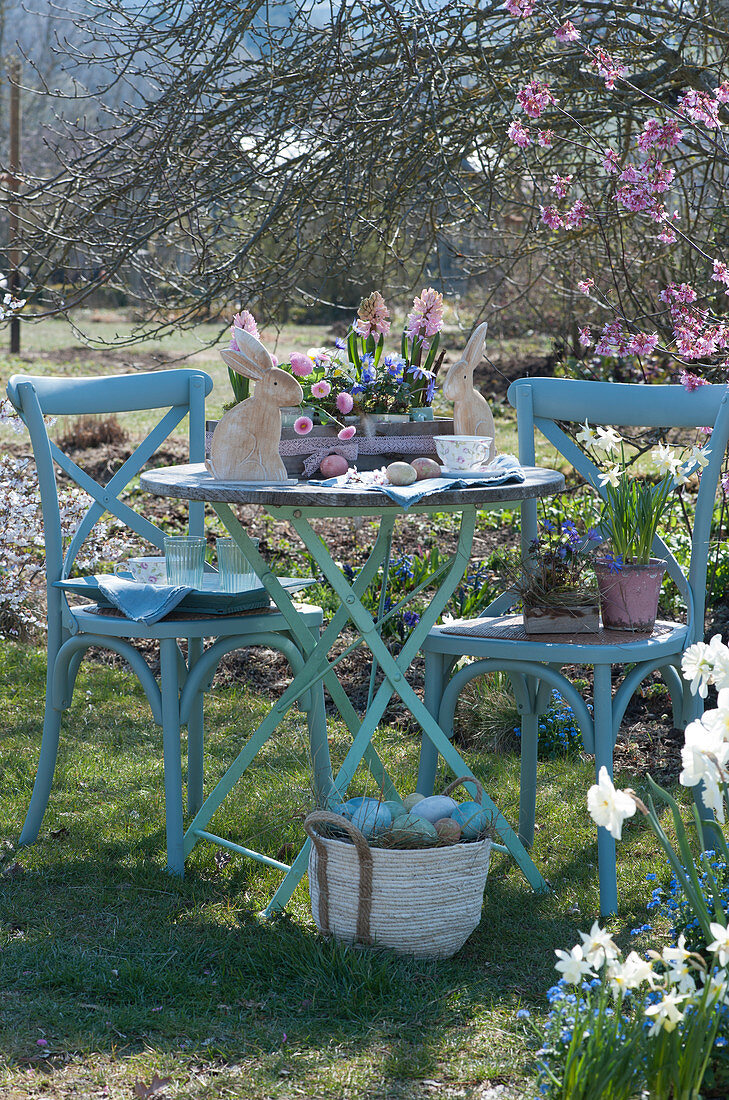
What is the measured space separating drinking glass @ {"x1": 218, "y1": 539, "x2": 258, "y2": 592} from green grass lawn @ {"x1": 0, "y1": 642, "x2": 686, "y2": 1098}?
2.27 ft

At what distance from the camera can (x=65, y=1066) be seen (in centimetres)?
203

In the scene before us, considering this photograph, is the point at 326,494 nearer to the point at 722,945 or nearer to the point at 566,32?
the point at 722,945

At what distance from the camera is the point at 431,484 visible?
245 cm

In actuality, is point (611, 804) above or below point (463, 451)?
below

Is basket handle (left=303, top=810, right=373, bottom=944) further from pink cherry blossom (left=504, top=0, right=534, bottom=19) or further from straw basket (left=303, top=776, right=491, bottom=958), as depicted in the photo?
pink cherry blossom (left=504, top=0, right=534, bottom=19)

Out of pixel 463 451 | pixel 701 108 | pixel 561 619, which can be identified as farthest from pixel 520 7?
pixel 561 619

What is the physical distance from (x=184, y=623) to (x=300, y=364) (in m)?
0.69

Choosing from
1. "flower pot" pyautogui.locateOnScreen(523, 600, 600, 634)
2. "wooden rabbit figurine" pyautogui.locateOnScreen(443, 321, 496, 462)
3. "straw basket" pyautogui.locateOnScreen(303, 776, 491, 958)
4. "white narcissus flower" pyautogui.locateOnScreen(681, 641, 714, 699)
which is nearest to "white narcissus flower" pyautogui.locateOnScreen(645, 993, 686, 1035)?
"white narcissus flower" pyautogui.locateOnScreen(681, 641, 714, 699)

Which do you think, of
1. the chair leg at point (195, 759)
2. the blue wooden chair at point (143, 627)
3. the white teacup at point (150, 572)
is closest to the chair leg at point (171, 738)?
the blue wooden chair at point (143, 627)

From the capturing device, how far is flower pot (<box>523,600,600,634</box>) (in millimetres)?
2748

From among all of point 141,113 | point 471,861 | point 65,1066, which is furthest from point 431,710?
point 141,113

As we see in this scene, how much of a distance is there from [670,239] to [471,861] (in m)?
2.44

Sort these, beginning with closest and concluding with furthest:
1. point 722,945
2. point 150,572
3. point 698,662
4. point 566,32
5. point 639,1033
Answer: point 722,945
point 639,1033
point 698,662
point 150,572
point 566,32

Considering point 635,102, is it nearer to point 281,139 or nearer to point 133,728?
point 281,139
